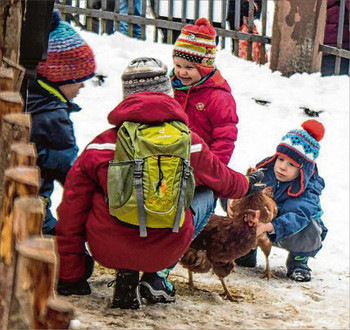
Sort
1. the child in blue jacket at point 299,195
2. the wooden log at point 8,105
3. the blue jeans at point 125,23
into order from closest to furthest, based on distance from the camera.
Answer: the wooden log at point 8,105 → the child in blue jacket at point 299,195 → the blue jeans at point 125,23

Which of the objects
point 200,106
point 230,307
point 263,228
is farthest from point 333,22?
point 230,307

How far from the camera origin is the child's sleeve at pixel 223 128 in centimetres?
529

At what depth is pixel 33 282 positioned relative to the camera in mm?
1676

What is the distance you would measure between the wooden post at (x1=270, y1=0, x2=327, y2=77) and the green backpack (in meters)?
5.95

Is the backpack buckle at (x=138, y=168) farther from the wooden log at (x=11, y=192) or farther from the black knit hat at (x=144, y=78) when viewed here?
the wooden log at (x=11, y=192)

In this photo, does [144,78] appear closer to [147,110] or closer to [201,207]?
[147,110]

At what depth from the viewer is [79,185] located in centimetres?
398

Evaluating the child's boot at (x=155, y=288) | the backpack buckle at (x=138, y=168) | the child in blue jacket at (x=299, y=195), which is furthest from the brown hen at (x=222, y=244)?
the backpack buckle at (x=138, y=168)

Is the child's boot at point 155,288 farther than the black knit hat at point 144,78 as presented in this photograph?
Yes

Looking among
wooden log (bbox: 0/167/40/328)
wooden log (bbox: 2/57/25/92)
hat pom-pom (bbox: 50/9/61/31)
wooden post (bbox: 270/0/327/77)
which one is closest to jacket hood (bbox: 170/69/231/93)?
hat pom-pom (bbox: 50/9/61/31)

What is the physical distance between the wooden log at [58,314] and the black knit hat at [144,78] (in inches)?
98.5

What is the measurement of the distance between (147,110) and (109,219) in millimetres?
501

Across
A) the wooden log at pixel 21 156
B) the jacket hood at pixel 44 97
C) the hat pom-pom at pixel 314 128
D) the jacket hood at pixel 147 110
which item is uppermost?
the wooden log at pixel 21 156

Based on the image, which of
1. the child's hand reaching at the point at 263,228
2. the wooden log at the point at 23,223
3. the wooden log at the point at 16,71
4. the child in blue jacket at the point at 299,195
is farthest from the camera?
the child in blue jacket at the point at 299,195
